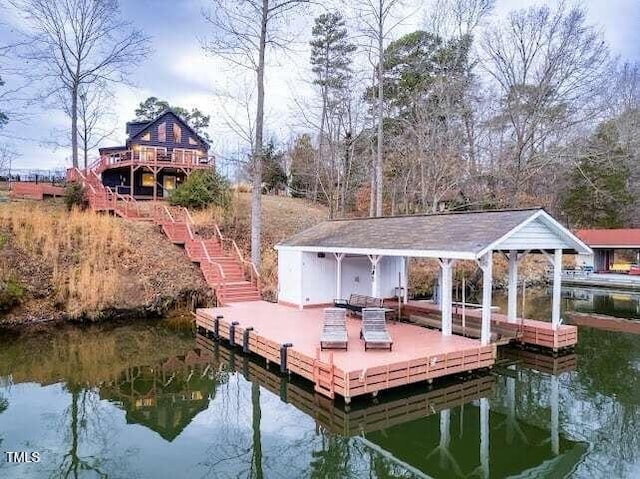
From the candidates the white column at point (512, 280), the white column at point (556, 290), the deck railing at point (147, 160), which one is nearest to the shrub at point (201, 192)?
the deck railing at point (147, 160)

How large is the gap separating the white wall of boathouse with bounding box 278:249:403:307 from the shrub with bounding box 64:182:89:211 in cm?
1096

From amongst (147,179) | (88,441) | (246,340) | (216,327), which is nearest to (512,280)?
(246,340)

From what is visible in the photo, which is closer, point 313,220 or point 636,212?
point 313,220

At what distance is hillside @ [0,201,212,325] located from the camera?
1496 centimetres

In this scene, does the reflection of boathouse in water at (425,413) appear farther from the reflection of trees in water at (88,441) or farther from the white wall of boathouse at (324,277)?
the white wall of boathouse at (324,277)

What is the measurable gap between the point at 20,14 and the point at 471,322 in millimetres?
25507

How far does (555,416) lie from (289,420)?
5.01 metres

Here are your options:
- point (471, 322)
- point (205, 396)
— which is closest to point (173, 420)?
point (205, 396)

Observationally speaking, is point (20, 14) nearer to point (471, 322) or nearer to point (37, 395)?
point (37, 395)

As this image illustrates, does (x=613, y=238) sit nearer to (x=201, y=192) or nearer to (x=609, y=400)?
(x=609, y=400)

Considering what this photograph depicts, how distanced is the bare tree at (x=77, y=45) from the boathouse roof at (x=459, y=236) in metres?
18.3

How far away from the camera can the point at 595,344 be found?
1362 cm

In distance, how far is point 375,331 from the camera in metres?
10.2

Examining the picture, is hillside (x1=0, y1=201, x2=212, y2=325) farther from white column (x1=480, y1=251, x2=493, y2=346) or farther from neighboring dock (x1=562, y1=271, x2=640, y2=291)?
neighboring dock (x1=562, y1=271, x2=640, y2=291)
